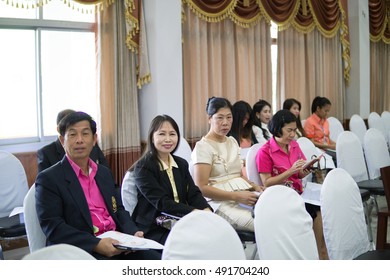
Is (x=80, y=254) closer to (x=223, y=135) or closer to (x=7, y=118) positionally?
(x=223, y=135)

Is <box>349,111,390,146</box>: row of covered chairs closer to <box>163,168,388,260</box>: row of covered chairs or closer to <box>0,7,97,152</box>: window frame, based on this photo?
<box>0,7,97,152</box>: window frame

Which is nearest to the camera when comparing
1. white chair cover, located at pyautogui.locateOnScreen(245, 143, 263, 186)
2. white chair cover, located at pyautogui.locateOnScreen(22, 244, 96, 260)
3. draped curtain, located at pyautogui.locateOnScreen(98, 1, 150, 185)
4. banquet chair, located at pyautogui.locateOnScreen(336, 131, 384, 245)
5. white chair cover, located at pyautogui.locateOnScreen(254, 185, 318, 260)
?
white chair cover, located at pyautogui.locateOnScreen(22, 244, 96, 260)

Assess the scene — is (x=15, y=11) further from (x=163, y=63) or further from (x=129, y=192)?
(x=129, y=192)

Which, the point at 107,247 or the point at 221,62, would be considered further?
the point at 221,62

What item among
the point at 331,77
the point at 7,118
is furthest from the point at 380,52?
the point at 7,118

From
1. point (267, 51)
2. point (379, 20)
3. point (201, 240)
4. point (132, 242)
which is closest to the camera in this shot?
point (201, 240)

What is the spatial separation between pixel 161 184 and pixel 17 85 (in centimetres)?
190

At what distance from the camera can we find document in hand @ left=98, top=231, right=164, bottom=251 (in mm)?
1836

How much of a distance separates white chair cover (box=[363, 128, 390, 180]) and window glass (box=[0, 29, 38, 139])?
2.88 meters

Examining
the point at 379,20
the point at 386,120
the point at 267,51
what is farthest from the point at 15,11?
the point at 379,20

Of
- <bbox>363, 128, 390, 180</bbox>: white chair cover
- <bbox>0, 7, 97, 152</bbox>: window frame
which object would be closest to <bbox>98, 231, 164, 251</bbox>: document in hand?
<bbox>0, 7, 97, 152</bbox>: window frame

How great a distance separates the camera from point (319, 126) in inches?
207

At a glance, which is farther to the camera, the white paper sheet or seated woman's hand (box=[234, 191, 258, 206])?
the white paper sheet

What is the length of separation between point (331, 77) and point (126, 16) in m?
3.61
